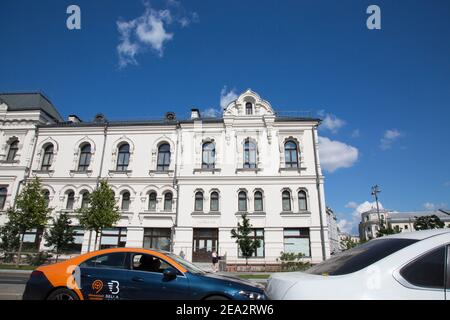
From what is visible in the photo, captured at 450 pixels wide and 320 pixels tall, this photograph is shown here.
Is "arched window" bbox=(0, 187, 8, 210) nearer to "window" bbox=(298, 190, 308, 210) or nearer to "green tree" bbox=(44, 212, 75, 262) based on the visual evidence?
"green tree" bbox=(44, 212, 75, 262)

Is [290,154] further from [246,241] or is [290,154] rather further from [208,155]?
[246,241]

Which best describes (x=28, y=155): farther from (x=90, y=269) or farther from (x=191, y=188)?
Answer: (x=90, y=269)

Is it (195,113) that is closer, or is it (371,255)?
(371,255)

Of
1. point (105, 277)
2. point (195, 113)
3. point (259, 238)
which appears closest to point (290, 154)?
point (259, 238)

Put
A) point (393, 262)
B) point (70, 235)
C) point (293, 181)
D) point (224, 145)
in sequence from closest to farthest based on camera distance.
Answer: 1. point (393, 262)
2. point (70, 235)
3. point (293, 181)
4. point (224, 145)

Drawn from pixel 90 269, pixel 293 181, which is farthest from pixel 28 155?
pixel 90 269

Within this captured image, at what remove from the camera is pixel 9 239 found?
24.4m

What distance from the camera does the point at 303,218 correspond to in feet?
80.7

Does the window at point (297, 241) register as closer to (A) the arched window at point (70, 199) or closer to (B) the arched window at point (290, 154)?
(B) the arched window at point (290, 154)

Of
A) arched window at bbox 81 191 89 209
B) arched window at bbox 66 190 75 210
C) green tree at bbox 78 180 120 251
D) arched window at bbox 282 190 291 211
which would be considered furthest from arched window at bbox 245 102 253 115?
arched window at bbox 66 190 75 210

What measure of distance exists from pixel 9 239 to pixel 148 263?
85.7ft
